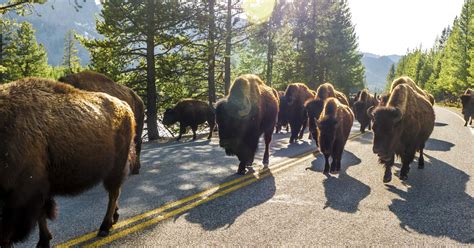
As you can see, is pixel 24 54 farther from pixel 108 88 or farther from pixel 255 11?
pixel 108 88

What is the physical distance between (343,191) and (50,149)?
5.19 m

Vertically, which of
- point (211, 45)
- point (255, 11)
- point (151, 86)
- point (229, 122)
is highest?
point (255, 11)

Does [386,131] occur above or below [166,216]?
above

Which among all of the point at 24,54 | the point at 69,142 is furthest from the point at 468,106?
the point at 24,54

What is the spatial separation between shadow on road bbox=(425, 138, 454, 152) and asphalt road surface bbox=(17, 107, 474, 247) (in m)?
2.72

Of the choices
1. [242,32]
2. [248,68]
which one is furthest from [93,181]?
[248,68]

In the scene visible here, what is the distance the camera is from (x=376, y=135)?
7.50 meters

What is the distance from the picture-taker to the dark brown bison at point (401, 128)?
7.44 metres

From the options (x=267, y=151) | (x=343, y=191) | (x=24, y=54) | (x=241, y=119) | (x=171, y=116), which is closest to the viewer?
(x=343, y=191)

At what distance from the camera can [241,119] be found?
313 inches

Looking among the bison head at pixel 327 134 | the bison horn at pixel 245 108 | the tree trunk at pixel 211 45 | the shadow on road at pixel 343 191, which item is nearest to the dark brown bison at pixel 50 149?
the bison horn at pixel 245 108

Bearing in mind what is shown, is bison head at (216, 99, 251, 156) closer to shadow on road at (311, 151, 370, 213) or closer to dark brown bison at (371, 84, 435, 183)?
shadow on road at (311, 151, 370, 213)

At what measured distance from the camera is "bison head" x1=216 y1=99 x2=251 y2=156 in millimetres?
7762

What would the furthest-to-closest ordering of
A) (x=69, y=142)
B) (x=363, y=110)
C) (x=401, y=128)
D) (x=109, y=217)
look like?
1. (x=363, y=110)
2. (x=401, y=128)
3. (x=109, y=217)
4. (x=69, y=142)
